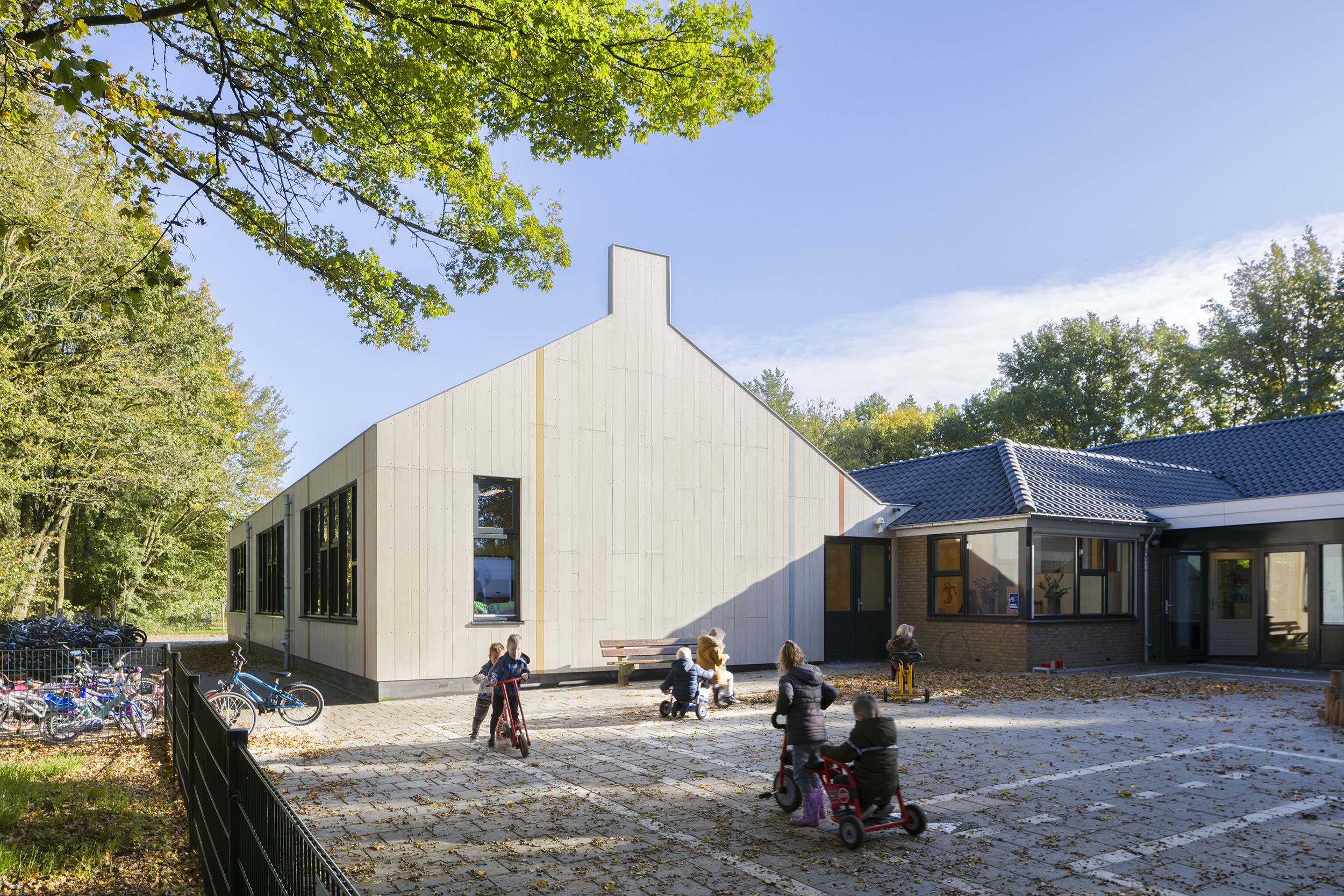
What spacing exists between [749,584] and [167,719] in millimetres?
10080

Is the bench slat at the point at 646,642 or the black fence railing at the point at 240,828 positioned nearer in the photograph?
the black fence railing at the point at 240,828

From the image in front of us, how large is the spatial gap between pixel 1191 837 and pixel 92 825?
311 inches

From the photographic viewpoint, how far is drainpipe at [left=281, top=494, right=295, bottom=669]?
62.4ft

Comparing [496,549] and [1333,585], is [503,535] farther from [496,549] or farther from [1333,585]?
[1333,585]

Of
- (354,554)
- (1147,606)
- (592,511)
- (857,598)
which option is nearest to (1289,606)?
(1147,606)

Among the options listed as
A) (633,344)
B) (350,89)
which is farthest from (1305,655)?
(350,89)

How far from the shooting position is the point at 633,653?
15.1m

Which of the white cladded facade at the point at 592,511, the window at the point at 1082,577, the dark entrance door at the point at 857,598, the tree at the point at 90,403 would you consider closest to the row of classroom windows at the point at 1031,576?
the window at the point at 1082,577

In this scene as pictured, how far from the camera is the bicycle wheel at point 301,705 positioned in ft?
36.1

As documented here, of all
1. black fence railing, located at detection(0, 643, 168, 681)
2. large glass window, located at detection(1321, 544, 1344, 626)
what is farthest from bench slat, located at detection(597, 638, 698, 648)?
large glass window, located at detection(1321, 544, 1344, 626)

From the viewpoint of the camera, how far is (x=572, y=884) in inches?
212

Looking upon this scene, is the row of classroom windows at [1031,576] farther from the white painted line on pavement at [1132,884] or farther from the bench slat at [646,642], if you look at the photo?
the white painted line on pavement at [1132,884]

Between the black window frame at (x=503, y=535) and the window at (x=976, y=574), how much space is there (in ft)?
29.0

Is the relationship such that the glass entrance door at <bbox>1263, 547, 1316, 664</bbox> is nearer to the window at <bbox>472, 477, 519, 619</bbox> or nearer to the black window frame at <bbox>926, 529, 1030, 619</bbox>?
the black window frame at <bbox>926, 529, 1030, 619</bbox>
